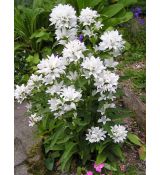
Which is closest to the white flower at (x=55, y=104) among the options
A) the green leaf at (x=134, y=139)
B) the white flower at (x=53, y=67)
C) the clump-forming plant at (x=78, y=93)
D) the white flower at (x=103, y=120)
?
the clump-forming plant at (x=78, y=93)

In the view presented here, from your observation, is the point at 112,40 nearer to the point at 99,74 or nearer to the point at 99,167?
the point at 99,74

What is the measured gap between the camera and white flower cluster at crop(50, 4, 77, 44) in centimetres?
326

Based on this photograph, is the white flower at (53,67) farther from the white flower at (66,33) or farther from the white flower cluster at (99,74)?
the white flower at (66,33)

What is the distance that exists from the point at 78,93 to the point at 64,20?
50 cm

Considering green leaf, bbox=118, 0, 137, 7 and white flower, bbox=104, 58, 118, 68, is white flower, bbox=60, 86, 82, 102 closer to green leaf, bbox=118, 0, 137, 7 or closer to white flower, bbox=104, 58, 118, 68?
white flower, bbox=104, 58, 118, 68

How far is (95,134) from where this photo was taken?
3.56m

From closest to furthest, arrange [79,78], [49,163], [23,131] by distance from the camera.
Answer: [79,78] < [49,163] < [23,131]

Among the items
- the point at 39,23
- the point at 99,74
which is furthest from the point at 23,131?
the point at 39,23

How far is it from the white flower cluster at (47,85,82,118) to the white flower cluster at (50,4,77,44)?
357 millimetres

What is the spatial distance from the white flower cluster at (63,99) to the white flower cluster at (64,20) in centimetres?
36

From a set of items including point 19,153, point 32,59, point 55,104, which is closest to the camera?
point 55,104

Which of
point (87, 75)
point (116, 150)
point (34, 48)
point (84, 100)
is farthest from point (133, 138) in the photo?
point (34, 48)

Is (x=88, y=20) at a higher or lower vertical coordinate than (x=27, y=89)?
higher

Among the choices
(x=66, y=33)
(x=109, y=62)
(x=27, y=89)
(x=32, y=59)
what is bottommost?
(x=27, y=89)
